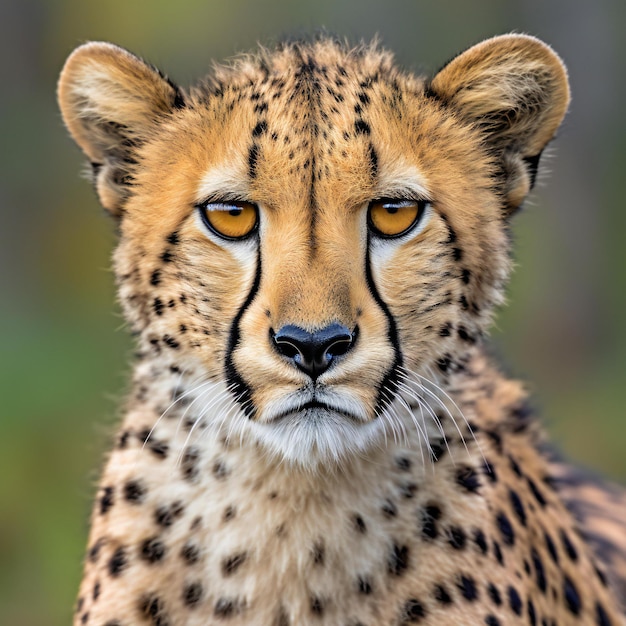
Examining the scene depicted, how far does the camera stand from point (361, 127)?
87.4 inches

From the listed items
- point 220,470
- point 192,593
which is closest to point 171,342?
point 220,470

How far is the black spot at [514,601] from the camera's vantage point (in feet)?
7.43

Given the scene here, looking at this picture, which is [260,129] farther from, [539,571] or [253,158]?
[539,571]

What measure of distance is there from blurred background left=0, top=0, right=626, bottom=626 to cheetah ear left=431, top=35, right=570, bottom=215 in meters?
0.37

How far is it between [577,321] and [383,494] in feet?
19.1

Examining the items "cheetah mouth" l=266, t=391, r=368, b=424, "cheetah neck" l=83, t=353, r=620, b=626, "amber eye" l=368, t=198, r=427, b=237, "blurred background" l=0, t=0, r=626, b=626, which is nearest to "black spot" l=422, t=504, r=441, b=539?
"cheetah neck" l=83, t=353, r=620, b=626

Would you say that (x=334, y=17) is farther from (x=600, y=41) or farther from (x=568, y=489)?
(x=568, y=489)

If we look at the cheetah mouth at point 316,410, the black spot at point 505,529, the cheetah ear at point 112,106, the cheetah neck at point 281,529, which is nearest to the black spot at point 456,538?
the cheetah neck at point 281,529

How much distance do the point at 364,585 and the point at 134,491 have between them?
1.65ft

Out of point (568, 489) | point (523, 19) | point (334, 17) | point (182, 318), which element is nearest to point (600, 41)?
point (523, 19)

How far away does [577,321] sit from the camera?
7898mm

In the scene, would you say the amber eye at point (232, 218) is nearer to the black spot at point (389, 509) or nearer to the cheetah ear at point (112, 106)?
the cheetah ear at point (112, 106)

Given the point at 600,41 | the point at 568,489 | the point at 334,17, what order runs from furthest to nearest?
the point at 334,17, the point at 600,41, the point at 568,489

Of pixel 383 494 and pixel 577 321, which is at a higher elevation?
pixel 383 494
